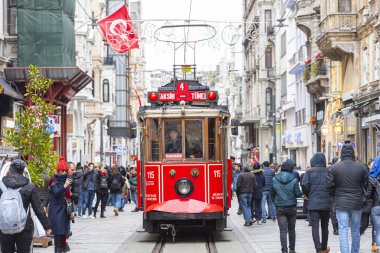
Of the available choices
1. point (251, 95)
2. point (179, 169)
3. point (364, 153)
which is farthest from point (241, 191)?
point (251, 95)

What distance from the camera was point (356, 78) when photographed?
37.2m

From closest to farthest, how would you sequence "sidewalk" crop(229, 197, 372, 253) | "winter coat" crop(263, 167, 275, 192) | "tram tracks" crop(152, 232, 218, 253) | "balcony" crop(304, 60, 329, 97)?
"sidewalk" crop(229, 197, 372, 253)
"tram tracks" crop(152, 232, 218, 253)
"winter coat" crop(263, 167, 275, 192)
"balcony" crop(304, 60, 329, 97)

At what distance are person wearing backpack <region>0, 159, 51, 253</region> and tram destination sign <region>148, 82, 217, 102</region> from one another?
919 cm

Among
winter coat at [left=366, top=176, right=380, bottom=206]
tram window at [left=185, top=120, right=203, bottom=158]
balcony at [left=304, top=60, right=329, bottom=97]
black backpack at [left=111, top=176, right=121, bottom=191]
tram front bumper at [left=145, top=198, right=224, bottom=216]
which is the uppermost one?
balcony at [left=304, top=60, right=329, bottom=97]

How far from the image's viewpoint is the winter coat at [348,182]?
13859 mm

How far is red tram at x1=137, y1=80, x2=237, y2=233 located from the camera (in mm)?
19688

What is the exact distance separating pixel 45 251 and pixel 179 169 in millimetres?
3526

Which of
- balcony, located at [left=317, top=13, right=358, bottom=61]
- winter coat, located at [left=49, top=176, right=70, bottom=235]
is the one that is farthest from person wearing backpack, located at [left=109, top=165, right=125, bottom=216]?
winter coat, located at [left=49, top=176, right=70, bottom=235]

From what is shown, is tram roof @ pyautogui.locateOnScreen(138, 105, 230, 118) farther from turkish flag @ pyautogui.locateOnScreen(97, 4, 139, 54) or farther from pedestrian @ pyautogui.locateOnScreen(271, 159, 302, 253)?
turkish flag @ pyautogui.locateOnScreen(97, 4, 139, 54)

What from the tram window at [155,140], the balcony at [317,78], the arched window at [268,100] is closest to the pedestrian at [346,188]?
the tram window at [155,140]

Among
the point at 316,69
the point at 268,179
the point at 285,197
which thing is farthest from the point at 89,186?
the point at 316,69

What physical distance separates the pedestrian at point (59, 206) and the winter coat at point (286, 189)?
11.7 feet

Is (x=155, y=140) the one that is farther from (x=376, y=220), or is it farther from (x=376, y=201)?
(x=376, y=220)

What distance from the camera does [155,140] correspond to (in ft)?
65.3
